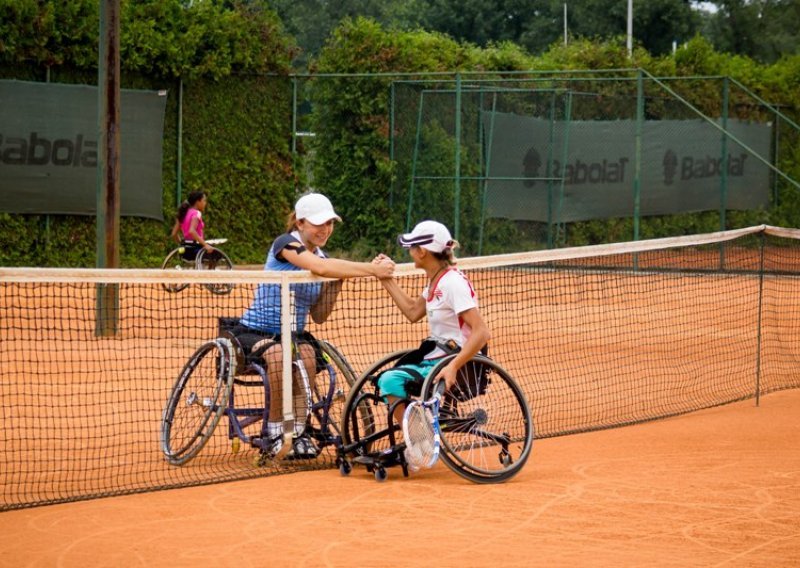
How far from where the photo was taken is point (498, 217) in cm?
2077

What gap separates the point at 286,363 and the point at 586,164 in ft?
48.2

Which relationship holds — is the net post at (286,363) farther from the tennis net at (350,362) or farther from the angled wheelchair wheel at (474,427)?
the angled wheelchair wheel at (474,427)

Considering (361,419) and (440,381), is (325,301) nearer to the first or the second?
(361,419)

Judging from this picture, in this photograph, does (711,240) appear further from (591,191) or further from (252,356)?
(591,191)

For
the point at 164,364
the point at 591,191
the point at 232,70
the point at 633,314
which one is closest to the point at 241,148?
the point at 232,70

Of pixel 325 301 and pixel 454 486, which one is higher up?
pixel 325 301

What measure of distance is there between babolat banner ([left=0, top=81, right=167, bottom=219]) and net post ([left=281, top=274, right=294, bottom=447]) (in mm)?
10762

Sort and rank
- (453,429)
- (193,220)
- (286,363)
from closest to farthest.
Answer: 1. (453,429)
2. (286,363)
3. (193,220)

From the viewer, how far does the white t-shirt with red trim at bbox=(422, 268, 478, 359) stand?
682 centimetres

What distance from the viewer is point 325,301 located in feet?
24.4

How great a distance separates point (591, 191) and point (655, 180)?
104 centimetres

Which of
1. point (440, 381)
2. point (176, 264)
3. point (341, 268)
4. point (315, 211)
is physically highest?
point (315, 211)

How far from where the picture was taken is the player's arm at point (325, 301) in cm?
743

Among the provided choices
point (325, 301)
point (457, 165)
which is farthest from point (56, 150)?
point (325, 301)
